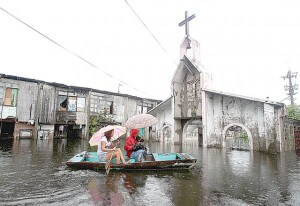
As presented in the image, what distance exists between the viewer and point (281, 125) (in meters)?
13.3

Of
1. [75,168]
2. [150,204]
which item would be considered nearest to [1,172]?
[75,168]

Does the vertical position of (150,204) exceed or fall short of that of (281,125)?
it falls short

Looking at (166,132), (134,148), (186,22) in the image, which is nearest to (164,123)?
(166,132)

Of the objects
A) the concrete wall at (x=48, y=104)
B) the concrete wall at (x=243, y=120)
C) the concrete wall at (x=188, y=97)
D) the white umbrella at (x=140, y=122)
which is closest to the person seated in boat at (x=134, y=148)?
the white umbrella at (x=140, y=122)

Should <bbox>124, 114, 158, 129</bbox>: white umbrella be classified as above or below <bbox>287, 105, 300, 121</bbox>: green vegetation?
below

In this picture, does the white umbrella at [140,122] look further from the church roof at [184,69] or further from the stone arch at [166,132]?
the stone arch at [166,132]

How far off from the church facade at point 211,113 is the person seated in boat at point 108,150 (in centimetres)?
1090

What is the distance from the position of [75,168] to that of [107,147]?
141cm

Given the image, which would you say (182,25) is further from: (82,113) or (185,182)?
(185,182)

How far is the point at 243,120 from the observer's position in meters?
15.1

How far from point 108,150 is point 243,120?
39.4 ft

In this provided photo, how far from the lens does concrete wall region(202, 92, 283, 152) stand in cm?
1347

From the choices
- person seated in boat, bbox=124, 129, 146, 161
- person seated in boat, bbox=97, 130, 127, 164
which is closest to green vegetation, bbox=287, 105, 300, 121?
person seated in boat, bbox=124, 129, 146, 161

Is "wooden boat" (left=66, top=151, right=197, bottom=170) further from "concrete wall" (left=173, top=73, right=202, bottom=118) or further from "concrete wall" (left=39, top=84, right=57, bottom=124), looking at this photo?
"concrete wall" (left=39, top=84, right=57, bottom=124)
